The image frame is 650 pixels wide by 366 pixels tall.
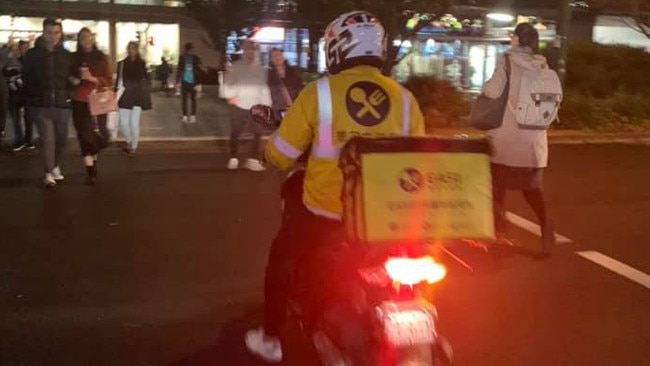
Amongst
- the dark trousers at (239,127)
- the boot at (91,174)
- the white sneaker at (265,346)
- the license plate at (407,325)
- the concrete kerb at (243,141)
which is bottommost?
the concrete kerb at (243,141)

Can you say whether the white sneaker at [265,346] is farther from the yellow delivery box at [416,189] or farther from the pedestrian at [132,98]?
the pedestrian at [132,98]

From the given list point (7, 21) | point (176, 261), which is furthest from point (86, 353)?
point (7, 21)

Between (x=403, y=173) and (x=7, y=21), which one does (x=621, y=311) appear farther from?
(x=7, y=21)

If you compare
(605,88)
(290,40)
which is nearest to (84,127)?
(605,88)

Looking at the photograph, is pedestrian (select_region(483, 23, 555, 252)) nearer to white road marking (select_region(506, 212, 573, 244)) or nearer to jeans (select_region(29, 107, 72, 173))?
white road marking (select_region(506, 212, 573, 244))

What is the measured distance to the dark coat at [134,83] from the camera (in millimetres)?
13383

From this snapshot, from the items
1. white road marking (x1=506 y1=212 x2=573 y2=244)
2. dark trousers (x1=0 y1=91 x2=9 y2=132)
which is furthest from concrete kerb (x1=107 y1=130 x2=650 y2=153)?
white road marking (x1=506 y1=212 x2=573 y2=244)

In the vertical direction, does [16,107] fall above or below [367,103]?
below

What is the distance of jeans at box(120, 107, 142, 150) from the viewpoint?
13.3 m

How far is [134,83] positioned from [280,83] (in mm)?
2927

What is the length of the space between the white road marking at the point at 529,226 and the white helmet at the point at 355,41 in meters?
4.46

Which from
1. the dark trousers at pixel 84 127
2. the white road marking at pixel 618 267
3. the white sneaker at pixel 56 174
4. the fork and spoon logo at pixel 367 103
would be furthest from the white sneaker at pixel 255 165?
the fork and spoon logo at pixel 367 103

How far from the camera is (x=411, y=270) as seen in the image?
153 inches

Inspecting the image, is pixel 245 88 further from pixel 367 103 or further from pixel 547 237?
pixel 367 103
